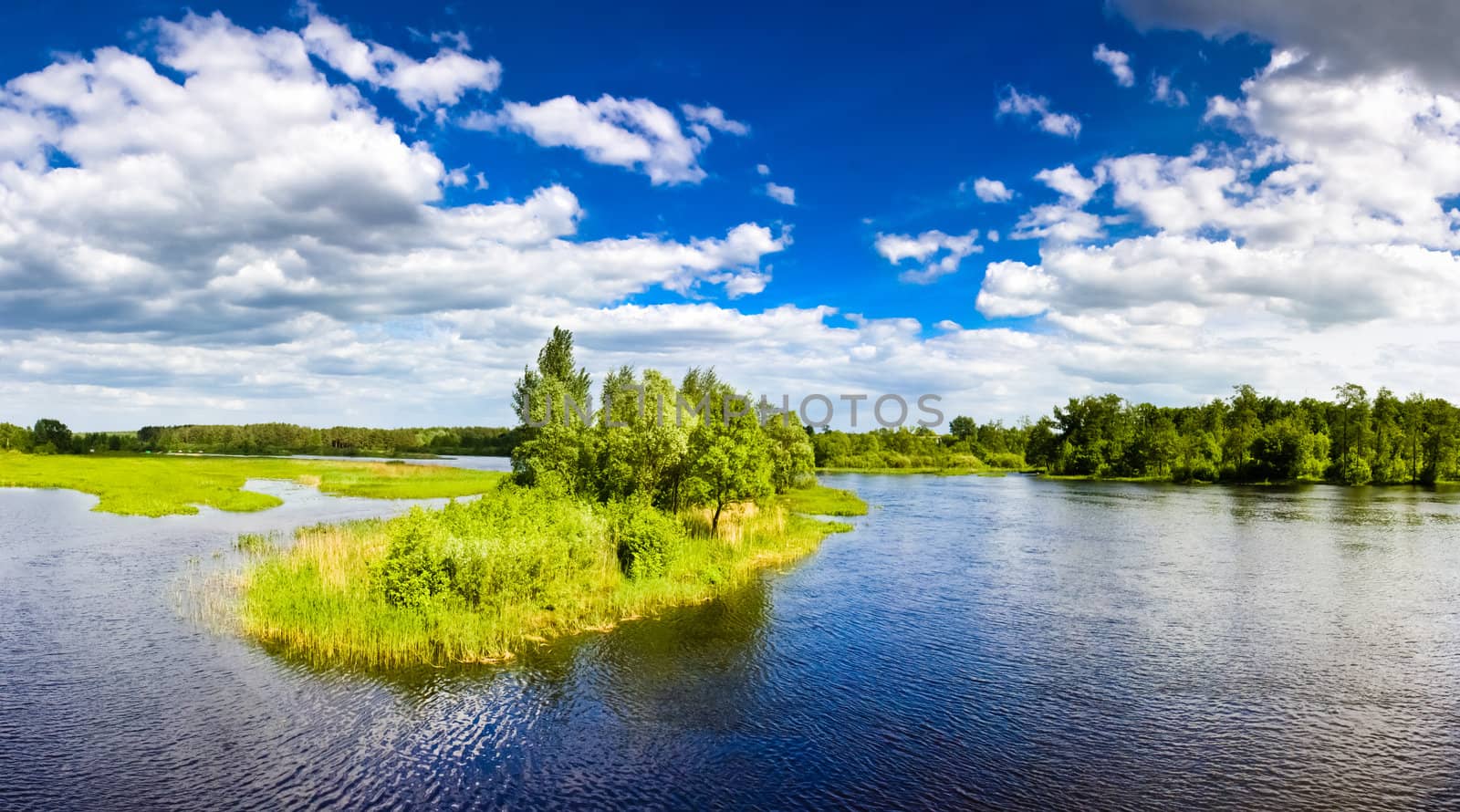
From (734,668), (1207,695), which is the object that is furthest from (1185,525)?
(734,668)

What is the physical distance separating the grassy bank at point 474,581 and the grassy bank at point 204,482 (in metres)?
40.5

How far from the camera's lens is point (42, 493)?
292ft

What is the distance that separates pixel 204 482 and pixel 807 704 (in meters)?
103

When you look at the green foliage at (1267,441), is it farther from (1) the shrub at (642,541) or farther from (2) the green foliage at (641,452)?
(1) the shrub at (642,541)

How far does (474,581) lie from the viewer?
31.5 metres

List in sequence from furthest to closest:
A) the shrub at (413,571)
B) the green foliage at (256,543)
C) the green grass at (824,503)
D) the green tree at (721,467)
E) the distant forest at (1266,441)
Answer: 1. the distant forest at (1266,441)
2. the green grass at (824,503)
3. the green tree at (721,467)
4. the green foliage at (256,543)
5. the shrub at (413,571)

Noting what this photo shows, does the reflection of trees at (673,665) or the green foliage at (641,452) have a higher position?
the green foliage at (641,452)

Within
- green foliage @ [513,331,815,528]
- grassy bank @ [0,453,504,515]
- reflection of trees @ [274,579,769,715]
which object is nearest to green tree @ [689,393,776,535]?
green foliage @ [513,331,815,528]

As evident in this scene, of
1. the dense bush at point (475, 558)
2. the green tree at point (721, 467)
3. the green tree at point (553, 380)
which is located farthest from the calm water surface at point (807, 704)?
the green tree at point (553, 380)

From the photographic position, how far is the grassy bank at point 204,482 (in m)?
78.4

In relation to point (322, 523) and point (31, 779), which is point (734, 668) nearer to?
point (31, 779)

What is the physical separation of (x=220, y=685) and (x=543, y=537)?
13.3 meters

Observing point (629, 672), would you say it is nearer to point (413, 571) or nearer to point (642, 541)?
point (413, 571)

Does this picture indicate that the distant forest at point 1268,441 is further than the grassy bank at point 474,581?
Yes
